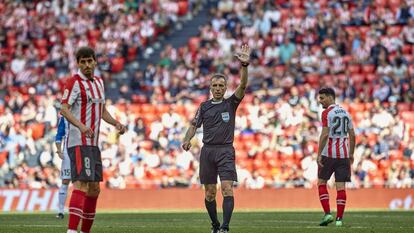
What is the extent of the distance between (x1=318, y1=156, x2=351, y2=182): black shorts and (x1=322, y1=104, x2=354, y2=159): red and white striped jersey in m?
0.09

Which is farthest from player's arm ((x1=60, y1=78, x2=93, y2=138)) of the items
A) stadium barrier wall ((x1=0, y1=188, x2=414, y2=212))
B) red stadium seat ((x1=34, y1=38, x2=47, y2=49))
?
red stadium seat ((x1=34, y1=38, x2=47, y2=49))

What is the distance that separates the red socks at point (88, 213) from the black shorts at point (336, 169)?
22.5 feet

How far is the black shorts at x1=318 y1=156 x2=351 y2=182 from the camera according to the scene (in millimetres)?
18672

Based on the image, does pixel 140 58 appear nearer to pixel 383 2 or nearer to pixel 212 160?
pixel 383 2

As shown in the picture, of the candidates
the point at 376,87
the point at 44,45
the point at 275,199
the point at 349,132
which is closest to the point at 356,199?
the point at 275,199

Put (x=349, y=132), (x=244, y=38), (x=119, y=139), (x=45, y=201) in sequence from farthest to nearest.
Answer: (x=244, y=38), (x=119, y=139), (x=45, y=201), (x=349, y=132)

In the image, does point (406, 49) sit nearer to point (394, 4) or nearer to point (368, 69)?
point (368, 69)

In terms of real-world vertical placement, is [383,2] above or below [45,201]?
above

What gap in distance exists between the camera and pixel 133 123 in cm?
3086

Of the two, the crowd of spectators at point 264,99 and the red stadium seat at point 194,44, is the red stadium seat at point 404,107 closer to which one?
the crowd of spectators at point 264,99

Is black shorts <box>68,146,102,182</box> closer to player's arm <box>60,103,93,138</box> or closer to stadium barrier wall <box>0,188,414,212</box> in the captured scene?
player's arm <box>60,103,93,138</box>

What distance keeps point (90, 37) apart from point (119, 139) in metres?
6.69

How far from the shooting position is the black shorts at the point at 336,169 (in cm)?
1867

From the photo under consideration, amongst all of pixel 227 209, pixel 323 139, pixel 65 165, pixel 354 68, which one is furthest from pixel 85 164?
pixel 354 68
